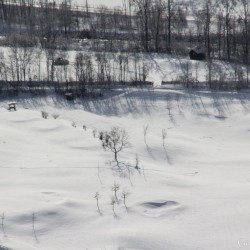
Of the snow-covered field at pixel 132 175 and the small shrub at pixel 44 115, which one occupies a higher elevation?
the small shrub at pixel 44 115

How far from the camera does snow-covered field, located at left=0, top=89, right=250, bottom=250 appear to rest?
11.7 meters

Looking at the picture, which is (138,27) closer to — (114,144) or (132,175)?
(114,144)

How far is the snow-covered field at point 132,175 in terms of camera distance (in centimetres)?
1171

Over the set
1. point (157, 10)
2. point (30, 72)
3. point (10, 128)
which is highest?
point (157, 10)

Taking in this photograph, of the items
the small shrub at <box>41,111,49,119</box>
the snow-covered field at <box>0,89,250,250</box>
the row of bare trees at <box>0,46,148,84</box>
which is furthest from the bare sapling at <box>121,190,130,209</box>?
the row of bare trees at <box>0,46,148,84</box>

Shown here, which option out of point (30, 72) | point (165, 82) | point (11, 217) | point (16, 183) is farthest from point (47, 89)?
point (11, 217)

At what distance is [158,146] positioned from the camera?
66.7ft

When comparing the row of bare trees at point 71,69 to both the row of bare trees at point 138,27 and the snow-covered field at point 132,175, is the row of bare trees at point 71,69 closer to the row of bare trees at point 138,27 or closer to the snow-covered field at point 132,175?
the snow-covered field at point 132,175

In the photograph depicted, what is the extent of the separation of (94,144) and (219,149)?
5667 mm

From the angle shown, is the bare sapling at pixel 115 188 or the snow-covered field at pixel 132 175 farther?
the bare sapling at pixel 115 188

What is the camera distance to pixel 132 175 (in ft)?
54.1

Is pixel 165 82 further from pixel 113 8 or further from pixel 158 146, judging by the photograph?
pixel 113 8

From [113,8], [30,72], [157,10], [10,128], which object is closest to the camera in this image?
[10,128]

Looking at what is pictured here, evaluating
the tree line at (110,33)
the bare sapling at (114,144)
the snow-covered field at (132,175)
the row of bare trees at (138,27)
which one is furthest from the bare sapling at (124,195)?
the row of bare trees at (138,27)
